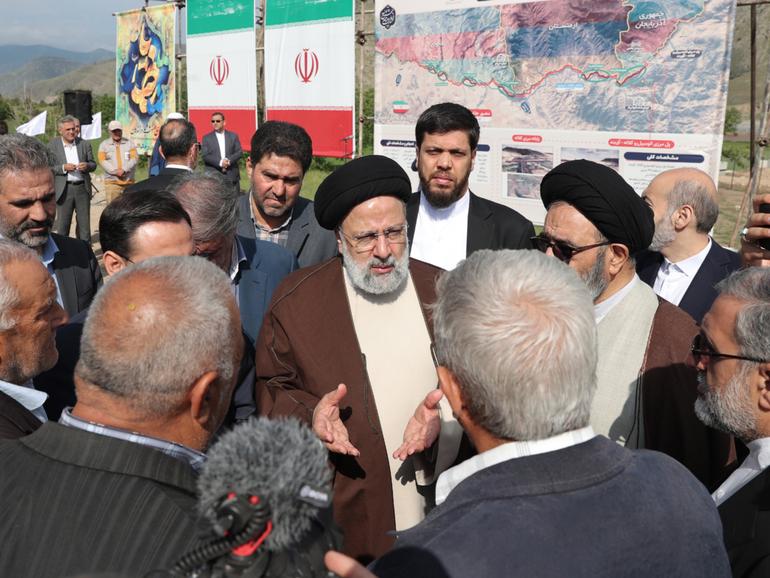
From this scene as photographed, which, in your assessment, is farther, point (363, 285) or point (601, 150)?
point (601, 150)

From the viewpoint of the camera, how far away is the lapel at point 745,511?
1459 mm

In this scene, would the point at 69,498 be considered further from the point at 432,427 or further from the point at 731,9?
the point at 731,9

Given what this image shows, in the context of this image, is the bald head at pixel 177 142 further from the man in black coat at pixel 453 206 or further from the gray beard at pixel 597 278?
the gray beard at pixel 597 278

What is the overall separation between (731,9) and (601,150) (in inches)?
50.1

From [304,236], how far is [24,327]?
7.23 feet

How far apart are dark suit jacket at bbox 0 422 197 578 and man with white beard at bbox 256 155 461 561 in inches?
42.5

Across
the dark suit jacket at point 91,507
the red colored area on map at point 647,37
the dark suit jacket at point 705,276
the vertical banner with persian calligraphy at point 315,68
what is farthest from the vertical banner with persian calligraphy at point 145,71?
the dark suit jacket at point 91,507

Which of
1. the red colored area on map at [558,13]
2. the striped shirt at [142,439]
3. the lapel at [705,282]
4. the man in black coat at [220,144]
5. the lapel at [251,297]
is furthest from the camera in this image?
the man in black coat at [220,144]

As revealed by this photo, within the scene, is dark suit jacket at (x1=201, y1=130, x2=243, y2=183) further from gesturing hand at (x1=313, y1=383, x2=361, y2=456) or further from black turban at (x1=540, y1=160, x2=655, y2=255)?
gesturing hand at (x1=313, y1=383, x2=361, y2=456)

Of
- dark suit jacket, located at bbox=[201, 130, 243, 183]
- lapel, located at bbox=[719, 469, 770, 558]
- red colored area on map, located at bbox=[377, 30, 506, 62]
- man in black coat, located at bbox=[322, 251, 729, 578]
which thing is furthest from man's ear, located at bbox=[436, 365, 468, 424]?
dark suit jacket, located at bbox=[201, 130, 243, 183]

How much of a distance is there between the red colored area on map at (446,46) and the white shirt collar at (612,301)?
3772mm

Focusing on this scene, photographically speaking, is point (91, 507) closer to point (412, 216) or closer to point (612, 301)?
point (612, 301)

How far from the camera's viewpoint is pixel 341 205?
8.73ft

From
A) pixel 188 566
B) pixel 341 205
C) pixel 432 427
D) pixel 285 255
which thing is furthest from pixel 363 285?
pixel 188 566
